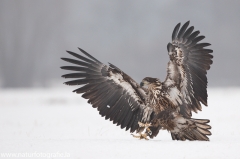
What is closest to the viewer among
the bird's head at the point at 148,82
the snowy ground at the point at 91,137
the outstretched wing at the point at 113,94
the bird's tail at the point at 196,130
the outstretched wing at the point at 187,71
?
the snowy ground at the point at 91,137

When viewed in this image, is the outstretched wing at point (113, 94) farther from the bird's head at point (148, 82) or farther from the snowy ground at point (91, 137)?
the snowy ground at point (91, 137)

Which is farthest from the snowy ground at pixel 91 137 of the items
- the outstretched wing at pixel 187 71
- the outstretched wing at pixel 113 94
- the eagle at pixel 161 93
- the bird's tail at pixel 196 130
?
the outstretched wing at pixel 187 71

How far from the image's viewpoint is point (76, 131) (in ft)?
39.5

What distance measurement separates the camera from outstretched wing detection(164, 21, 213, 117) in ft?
27.3

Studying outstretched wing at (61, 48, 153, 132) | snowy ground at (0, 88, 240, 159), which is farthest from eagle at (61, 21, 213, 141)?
snowy ground at (0, 88, 240, 159)

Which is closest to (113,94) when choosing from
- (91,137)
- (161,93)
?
(161,93)

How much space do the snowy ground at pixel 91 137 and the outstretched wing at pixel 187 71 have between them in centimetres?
83

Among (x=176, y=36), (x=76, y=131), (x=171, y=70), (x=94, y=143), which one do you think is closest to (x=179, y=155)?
(x=94, y=143)

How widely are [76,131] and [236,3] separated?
54463 mm

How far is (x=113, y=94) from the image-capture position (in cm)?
878

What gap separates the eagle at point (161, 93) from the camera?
818 centimetres

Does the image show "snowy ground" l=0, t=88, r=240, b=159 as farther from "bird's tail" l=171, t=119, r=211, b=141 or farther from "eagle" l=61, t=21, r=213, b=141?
"eagle" l=61, t=21, r=213, b=141

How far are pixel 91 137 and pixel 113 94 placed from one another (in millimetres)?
1681

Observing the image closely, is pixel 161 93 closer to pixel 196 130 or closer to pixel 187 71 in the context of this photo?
pixel 187 71
